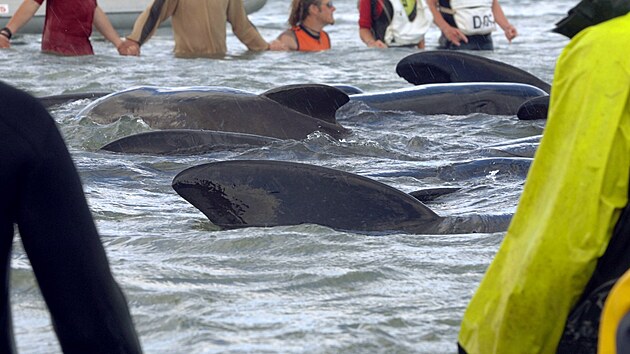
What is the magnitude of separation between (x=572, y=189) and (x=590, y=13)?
1.65 feet

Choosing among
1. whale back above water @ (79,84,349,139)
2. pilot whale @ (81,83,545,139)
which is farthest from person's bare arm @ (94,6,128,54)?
whale back above water @ (79,84,349,139)

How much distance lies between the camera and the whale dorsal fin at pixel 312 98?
8.91m

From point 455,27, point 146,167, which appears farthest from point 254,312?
point 455,27

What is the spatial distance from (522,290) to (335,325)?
1.91m

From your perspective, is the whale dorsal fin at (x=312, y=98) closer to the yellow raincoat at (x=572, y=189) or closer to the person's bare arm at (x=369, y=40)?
the yellow raincoat at (x=572, y=189)

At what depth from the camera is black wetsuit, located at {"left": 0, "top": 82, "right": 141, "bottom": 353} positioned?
7.38ft

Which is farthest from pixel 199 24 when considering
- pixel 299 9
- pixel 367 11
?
pixel 367 11

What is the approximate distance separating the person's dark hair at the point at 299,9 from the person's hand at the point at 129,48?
225cm

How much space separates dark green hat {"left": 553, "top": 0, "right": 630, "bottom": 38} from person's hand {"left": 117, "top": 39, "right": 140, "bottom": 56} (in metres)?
10.8

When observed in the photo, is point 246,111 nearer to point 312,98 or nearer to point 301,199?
point 312,98

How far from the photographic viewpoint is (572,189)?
8.89ft

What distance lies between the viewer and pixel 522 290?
2.80m

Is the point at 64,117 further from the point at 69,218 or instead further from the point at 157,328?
the point at 69,218

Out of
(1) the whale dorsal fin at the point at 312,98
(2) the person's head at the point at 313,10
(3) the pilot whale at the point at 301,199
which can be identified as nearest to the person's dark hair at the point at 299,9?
(2) the person's head at the point at 313,10
